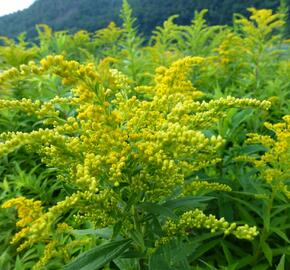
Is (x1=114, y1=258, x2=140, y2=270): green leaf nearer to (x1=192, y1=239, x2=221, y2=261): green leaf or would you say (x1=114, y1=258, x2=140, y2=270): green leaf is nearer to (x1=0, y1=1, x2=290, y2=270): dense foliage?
(x1=0, y1=1, x2=290, y2=270): dense foliage

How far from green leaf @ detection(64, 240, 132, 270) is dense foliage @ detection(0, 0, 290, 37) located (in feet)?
29.4

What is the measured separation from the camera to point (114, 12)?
166ft

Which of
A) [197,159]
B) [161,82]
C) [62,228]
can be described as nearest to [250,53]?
[161,82]

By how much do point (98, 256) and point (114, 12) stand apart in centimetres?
5174

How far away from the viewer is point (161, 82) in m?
2.50

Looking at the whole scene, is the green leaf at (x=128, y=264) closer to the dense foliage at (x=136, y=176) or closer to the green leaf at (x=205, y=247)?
the dense foliage at (x=136, y=176)

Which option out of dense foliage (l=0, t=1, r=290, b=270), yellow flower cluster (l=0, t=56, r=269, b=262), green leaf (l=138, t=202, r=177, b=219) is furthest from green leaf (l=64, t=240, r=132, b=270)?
green leaf (l=138, t=202, r=177, b=219)

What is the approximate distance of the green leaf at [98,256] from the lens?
6.02 ft

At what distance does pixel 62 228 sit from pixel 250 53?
13.0 ft

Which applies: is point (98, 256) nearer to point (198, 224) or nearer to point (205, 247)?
point (198, 224)

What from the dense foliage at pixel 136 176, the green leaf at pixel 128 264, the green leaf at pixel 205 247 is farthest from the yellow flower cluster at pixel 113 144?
the green leaf at pixel 205 247

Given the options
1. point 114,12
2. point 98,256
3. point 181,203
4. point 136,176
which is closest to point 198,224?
point 181,203

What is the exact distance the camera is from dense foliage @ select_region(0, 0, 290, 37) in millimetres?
27094

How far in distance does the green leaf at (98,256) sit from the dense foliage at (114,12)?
29.4 feet
